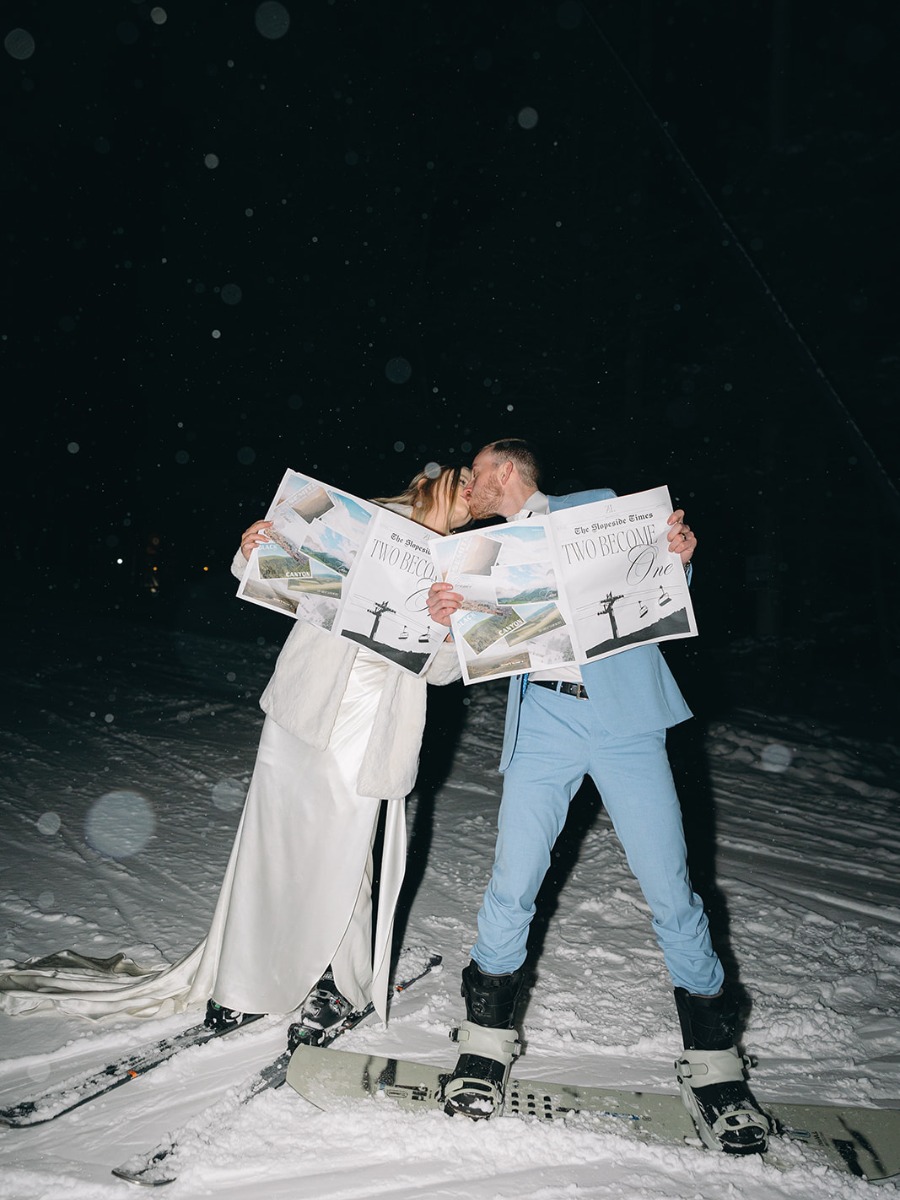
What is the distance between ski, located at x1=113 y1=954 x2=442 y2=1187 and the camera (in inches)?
84.4

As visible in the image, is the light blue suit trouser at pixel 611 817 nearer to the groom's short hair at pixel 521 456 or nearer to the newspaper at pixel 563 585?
the newspaper at pixel 563 585

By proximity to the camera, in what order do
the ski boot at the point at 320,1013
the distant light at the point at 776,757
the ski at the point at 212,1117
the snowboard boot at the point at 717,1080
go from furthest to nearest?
the distant light at the point at 776,757
the ski boot at the point at 320,1013
the snowboard boot at the point at 717,1080
the ski at the point at 212,1117

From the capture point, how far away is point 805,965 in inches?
142

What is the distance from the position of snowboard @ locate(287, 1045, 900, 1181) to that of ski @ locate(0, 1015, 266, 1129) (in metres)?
0.43

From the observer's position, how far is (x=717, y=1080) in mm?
2420

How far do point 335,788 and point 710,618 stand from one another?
14738 millimetres

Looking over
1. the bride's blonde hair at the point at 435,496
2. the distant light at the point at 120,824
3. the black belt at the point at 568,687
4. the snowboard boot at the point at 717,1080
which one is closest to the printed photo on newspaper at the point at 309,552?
the bride's blonde hair at the point at 435,496

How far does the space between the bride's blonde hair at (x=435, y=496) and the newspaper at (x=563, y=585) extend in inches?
Answer: 19.2

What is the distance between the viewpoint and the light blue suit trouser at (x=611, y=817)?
2.44m

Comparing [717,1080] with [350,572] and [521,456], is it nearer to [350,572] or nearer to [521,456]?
[350,572]

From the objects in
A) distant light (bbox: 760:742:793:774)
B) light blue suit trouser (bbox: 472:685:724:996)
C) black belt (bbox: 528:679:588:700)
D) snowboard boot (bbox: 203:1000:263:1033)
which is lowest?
snowboard boot (bbox: 203:1000:263:1033)

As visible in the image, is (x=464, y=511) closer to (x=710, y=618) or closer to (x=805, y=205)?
(x=805, y=205)

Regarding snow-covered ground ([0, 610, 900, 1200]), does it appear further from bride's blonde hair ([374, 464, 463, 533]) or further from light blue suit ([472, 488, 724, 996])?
bride's blonde hair ([374, 464, 463, 533])

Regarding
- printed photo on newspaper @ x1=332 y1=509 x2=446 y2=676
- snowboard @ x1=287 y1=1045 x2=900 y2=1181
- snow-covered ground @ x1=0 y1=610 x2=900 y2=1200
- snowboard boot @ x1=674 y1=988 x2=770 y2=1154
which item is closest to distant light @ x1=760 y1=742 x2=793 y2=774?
snow-covered ground @ x1=0 y1=610 x2=900 y2=1200
